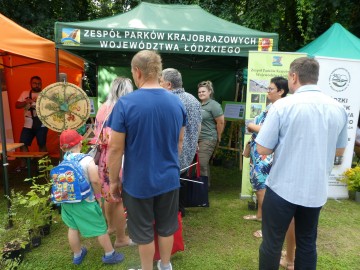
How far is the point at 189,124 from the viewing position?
318 cm

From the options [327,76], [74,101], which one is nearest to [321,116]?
[74,101]

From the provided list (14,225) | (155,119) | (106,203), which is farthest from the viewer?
(14,225)

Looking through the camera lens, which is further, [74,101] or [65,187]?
[74,101]

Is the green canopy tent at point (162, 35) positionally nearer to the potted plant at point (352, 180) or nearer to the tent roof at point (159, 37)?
the tent roof at point (159, 37)

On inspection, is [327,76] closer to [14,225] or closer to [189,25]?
[189,25]

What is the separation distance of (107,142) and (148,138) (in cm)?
96

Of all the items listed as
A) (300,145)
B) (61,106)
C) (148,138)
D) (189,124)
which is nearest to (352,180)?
(189,124)

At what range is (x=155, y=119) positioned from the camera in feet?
6.40

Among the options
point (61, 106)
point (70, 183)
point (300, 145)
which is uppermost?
point (61, 106)

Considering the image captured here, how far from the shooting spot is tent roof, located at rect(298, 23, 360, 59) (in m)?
5.39

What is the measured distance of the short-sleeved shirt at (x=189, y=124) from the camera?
Result: 3.13 m

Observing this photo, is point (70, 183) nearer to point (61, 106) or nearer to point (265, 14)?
point (61, 106)

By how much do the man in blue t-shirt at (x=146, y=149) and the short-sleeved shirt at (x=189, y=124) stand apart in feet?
3.16

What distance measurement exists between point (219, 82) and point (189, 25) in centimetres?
286
